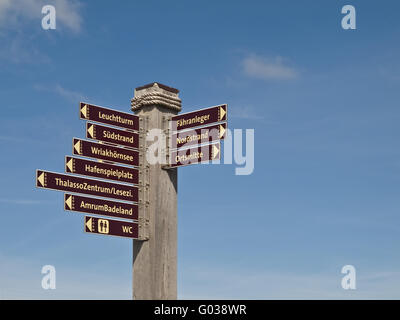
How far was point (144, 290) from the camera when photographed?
14.2 meters

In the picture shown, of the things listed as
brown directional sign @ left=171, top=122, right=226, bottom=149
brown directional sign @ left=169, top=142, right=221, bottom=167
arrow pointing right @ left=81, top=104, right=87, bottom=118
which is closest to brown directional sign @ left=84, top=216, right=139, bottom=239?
brown directional sign @ left=169, top=142, right=221, bottom=167

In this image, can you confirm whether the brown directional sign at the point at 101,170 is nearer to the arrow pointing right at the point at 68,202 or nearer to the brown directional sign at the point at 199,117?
the arrow pointing right at the point at 68,202

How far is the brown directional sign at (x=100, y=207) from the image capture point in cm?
1326

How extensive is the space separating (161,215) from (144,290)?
1.56 metres

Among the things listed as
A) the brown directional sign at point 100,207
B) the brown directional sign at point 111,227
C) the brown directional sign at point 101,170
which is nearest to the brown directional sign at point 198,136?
the brown directional sign at point 101,170

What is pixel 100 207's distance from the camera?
13.6 m

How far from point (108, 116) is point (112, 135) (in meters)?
0.39

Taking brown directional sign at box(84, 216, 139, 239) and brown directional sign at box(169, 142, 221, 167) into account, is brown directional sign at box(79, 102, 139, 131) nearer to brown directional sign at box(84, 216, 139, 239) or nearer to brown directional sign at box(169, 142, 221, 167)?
brown directional sign at box(169, 142, 221, 167)

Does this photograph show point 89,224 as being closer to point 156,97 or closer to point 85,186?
point 85,186

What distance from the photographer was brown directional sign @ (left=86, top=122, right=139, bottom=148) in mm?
13822

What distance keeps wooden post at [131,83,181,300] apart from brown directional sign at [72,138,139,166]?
0.31 meters

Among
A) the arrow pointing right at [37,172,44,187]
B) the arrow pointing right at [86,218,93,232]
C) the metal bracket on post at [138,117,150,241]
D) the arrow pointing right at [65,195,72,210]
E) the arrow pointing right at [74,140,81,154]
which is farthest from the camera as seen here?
the metal bracket on post at [138,117,150,241]

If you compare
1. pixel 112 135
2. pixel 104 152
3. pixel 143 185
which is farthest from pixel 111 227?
pixel 112 135
